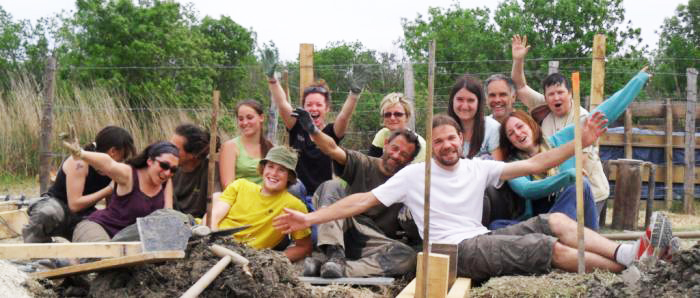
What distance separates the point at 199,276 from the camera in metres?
4.21

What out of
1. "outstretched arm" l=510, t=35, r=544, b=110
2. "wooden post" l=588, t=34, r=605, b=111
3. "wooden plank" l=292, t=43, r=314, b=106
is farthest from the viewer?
"wooden plank" l=292, t=43, r=314, b=106

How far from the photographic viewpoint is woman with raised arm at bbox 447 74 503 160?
5547mm

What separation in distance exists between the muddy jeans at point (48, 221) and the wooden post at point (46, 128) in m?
3.82

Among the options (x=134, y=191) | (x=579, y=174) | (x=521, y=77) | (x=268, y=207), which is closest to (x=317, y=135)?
(x=268, y=207)

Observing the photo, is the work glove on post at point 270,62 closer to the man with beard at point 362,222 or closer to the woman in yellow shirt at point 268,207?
the woman in yellow shirt at point 268,207

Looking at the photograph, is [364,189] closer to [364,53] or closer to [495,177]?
[495,177]

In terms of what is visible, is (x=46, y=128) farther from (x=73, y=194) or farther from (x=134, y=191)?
(x=134, y=191)

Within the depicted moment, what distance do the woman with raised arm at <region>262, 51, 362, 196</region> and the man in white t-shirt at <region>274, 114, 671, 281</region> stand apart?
1.27 metres

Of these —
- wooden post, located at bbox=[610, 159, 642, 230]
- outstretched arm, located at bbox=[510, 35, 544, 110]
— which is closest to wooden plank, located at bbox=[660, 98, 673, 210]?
wooden post, located at bbox=[610, 159, 642, 230]

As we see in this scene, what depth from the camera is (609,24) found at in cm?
2766

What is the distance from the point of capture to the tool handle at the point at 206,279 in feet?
12.9

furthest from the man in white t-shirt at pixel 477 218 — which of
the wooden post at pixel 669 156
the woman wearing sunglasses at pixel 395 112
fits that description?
the wooden post at pixel 669 156

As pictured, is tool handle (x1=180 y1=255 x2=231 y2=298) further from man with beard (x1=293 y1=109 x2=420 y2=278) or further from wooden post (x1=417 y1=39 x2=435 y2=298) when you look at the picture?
wooden post (x1=417 y1=39 x2=435 y2=298)

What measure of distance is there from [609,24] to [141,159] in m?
25.1
